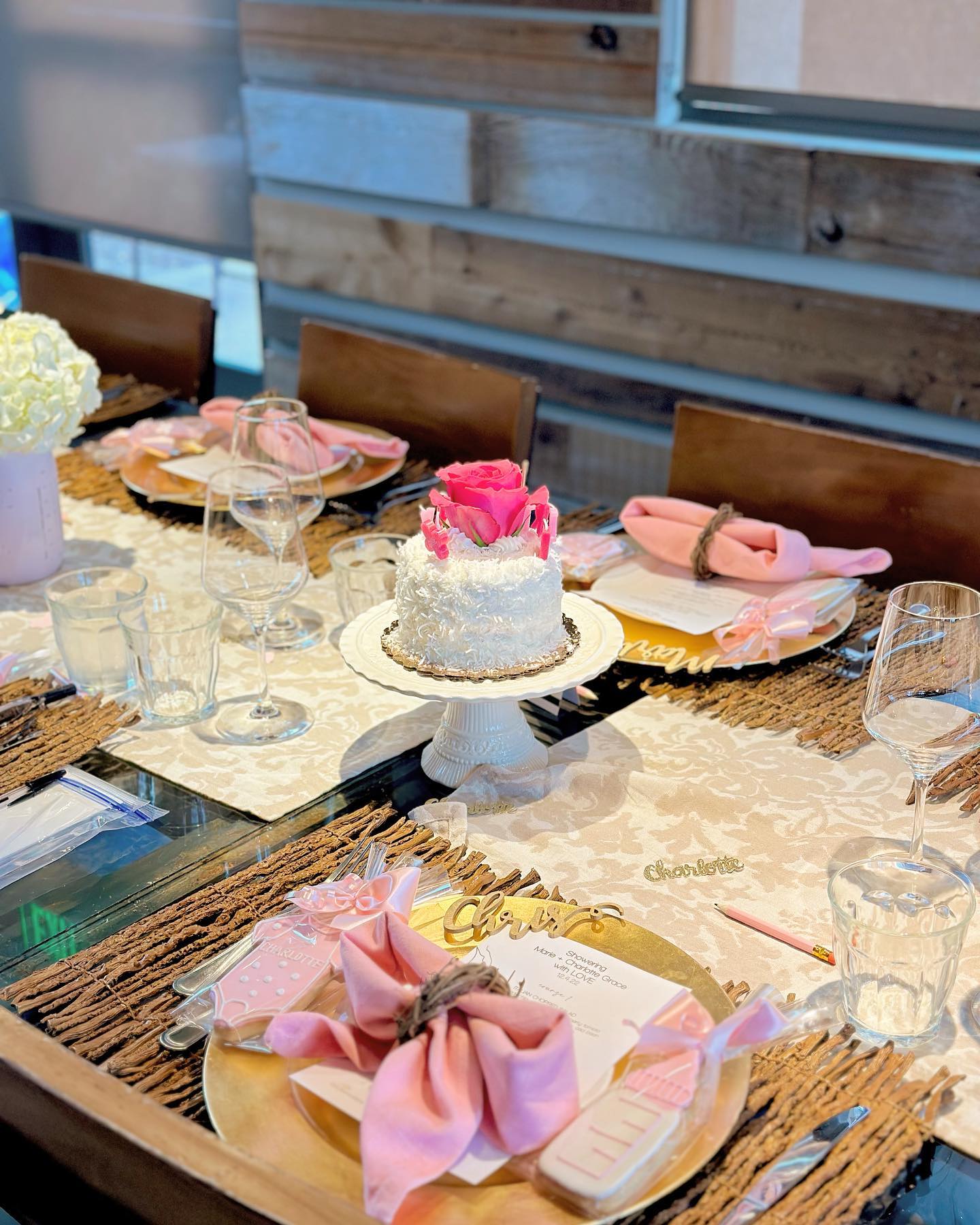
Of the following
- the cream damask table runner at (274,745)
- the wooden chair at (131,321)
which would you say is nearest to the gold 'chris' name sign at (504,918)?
the cream damask table runner at (274,745)

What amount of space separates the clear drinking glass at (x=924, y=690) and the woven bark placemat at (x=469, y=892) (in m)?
0.23

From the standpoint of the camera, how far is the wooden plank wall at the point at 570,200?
238 centimetres

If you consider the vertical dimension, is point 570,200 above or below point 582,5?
below

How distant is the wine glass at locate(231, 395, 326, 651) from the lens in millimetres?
1394

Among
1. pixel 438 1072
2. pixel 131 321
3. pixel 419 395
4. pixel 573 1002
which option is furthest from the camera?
pixel 131 321

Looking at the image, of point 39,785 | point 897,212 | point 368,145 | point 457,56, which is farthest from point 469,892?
point 368,145

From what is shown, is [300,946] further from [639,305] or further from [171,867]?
[639,305]

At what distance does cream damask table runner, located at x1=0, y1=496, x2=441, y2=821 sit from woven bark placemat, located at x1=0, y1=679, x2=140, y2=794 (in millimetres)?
20

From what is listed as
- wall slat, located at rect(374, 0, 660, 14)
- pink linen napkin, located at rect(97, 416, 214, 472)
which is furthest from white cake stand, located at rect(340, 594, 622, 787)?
wall slat, located at rect(374, 0, 660, 14)

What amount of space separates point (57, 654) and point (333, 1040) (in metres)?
0.70

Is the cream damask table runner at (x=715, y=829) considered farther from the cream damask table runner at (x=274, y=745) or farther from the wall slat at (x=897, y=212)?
the wall slat at (x=897, y=212)

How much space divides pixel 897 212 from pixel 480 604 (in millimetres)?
1565

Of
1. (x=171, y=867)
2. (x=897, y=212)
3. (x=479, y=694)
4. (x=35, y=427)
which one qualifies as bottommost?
(x=171, y=867)

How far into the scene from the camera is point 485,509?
44.4 inches
